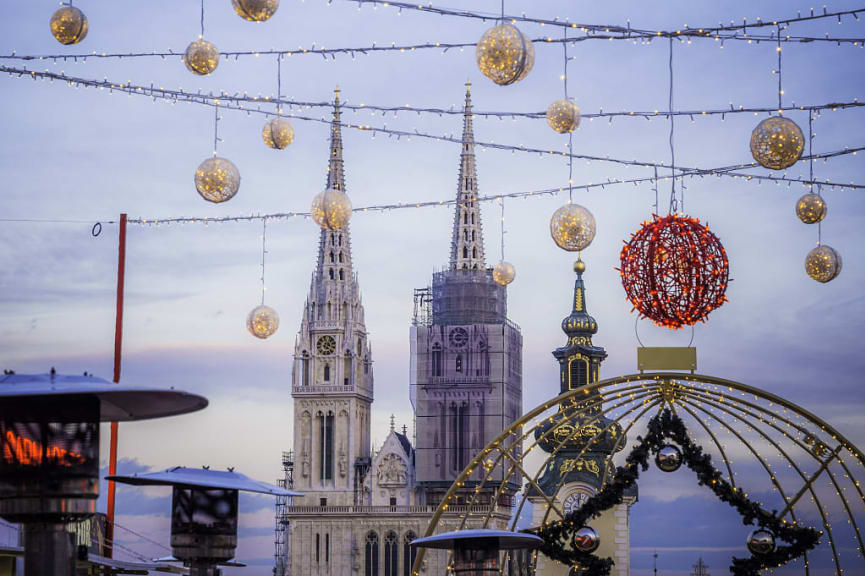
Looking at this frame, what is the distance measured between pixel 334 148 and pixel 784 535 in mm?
49582

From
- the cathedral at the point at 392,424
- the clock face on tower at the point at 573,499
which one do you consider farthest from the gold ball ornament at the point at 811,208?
the cathedral at the point at 392,424

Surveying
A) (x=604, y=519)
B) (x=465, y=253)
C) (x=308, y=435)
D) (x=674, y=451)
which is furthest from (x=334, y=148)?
(x=674, y=451)

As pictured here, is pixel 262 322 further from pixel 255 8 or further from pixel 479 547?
pixel 255 8

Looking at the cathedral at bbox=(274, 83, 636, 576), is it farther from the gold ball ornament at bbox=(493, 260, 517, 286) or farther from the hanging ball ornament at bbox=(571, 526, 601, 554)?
the hanging ball ornament at bbox=(571, 526, 601, 554)

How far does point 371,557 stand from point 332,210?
48549mm

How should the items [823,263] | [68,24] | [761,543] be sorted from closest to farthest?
1. [68,24]
2. [823,263]
3. [761,543]

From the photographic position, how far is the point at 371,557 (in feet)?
207

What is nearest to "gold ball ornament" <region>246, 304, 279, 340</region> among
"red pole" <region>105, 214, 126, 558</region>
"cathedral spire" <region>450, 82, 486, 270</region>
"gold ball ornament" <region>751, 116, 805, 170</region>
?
"red pole" <region>105, 214, 126, 558</region>

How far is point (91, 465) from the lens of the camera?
780 cm

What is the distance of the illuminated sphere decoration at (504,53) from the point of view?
41.4ft

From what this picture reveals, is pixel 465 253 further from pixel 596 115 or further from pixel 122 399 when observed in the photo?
pixel 122 399

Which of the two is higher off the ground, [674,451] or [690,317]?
[690,317]

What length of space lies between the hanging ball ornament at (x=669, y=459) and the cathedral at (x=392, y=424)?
139ft

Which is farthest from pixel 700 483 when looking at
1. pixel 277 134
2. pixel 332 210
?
pixel 277 134
